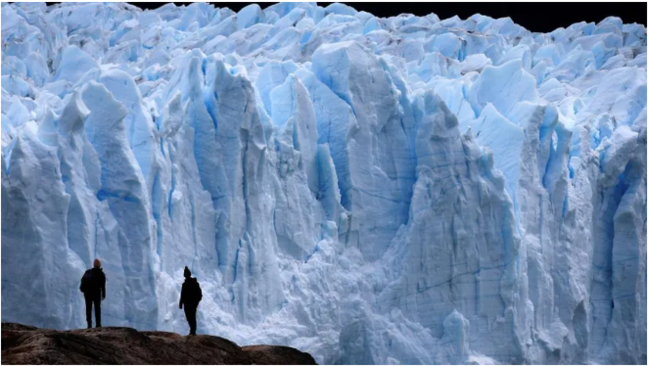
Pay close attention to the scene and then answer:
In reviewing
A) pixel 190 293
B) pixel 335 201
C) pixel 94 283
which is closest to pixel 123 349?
pixel 94 283

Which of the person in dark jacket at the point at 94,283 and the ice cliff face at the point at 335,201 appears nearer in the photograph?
the person in dark jacket at the point at 94,283

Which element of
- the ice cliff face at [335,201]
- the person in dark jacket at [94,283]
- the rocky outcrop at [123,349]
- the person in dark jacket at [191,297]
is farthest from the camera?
the ice cliff face at [335,201]

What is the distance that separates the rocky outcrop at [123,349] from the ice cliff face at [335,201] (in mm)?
4241

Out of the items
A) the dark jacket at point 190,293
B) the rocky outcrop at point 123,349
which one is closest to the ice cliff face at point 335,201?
the dark jacket at point 190,293

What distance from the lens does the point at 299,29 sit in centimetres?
Answer: 2414

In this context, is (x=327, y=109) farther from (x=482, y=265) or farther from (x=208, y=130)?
(x=482, y=265)

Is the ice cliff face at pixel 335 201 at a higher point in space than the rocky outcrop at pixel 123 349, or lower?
higher

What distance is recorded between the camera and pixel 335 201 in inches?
683

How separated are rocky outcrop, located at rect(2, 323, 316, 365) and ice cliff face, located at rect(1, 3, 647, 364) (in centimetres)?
424

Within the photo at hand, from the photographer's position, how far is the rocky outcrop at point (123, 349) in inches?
348

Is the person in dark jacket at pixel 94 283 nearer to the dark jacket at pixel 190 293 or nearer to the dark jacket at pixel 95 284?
the dark jacket at pixel 95 284

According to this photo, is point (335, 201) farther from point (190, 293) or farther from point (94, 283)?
point (94, 283)

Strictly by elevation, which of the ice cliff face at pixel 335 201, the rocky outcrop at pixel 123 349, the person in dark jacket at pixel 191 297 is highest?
the ice cliff face at pixel 335 201

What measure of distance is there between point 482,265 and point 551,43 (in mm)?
10525
